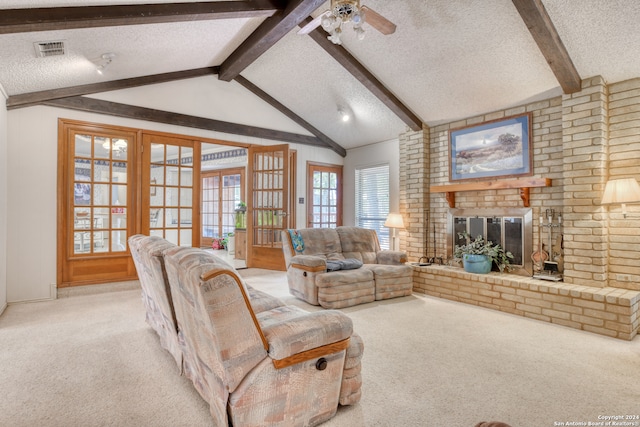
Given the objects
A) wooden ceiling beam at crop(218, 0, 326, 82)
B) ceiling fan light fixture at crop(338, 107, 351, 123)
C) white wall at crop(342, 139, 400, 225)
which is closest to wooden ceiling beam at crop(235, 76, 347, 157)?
white wall at crop(342, 139, 400, 225)

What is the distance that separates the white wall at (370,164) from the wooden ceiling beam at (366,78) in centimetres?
83

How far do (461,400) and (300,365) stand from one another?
43.5 inches

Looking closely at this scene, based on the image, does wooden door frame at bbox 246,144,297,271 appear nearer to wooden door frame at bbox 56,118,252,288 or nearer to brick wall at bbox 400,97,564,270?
wooden door frame at bbox 56,118,252,288

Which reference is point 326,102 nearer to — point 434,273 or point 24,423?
point 434,273

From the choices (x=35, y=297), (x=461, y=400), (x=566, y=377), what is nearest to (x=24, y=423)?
(x=461, y=400)

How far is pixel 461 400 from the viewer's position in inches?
80.6

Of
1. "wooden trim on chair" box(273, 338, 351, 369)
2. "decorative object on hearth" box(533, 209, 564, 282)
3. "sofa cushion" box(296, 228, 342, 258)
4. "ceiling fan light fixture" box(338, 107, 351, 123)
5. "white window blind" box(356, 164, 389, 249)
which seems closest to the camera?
"wooden trim on chair" box(273, 338, 351, 369)

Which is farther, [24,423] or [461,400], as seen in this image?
[461,400]

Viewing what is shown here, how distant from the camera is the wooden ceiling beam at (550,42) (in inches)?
115

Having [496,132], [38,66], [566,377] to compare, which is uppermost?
[38,66]

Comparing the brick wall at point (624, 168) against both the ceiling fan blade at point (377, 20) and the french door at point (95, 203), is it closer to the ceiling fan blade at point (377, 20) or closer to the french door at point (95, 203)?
the ceiling fan blade at point (377, 20)

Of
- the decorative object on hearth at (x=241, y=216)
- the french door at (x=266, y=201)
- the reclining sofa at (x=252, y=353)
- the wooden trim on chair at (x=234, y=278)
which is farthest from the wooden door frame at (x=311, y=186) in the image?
the wooden trim on chair at (x=234, y=278)

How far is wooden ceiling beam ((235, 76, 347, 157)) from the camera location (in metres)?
5.84

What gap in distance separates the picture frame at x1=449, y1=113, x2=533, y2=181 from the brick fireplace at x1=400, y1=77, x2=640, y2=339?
0.11m
